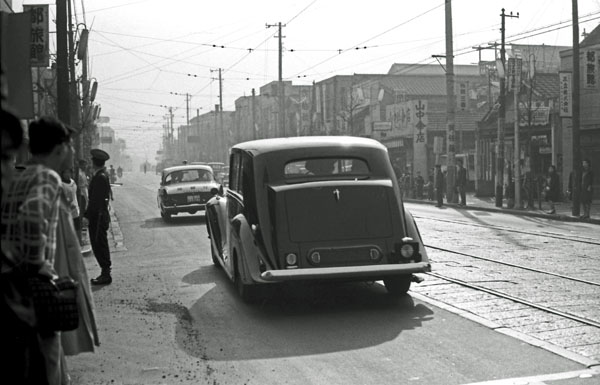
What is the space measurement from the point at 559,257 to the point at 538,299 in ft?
13.6

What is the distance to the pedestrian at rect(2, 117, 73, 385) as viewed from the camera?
3.54 meters

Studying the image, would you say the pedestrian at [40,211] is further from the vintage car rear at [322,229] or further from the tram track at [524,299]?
the tram track at [524,299]

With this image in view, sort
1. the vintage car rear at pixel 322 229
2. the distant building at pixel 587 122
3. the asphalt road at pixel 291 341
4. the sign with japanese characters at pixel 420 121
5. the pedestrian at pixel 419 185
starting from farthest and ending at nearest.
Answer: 1. the sign with japanese characters at pixel 420 121
2. the pedestrian at pixel 419 185
3. the distant building at pixel 587 122
4. the vintage car rear at pixel 322 229
5. the asphalt road at pixel 291 341

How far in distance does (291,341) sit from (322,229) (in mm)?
1627

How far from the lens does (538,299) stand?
888 cm

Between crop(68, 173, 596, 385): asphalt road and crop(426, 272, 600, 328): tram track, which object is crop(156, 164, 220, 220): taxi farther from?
crop(426, 272, 600, 328): tram track

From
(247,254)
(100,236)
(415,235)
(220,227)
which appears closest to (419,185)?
(220,227)

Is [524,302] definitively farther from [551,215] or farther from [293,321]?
[551,215]

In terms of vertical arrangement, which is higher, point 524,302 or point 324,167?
point 324,167

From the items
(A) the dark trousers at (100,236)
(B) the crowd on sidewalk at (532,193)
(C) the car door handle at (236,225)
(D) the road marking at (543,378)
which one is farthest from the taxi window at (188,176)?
(D) the road marking at (543,378)

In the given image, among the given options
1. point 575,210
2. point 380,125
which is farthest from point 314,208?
point 380,125

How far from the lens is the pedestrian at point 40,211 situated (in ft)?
11.6

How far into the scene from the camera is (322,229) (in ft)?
27.5

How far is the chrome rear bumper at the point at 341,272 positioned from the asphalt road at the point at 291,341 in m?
0.46
